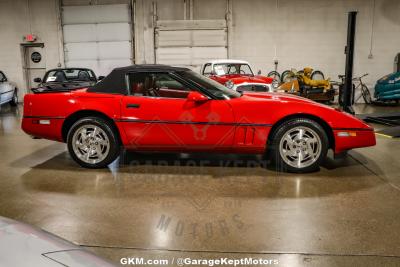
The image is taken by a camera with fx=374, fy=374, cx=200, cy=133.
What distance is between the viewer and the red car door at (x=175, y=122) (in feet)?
14.7

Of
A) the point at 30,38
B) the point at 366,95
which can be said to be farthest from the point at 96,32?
the point at 366,95

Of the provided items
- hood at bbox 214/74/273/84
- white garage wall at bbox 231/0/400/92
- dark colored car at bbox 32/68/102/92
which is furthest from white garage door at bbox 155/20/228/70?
hood at bbox 214/74/273/84

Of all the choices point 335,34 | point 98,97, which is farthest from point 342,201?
point 335,34

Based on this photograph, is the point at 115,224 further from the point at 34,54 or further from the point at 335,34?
the point at 34,54

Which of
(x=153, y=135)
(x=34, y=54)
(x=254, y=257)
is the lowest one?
(x=254, y=257)

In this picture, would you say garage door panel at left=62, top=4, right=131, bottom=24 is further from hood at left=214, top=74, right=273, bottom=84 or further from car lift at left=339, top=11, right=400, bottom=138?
car lift at left=339, top=11, right=400, bottom=138

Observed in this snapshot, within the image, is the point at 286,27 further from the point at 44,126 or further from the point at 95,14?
the point at 44,126

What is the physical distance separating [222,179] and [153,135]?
40.0 inches

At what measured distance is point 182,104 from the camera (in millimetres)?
4562

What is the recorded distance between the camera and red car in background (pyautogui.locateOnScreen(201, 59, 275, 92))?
29.5 feet

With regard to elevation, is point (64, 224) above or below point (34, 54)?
below

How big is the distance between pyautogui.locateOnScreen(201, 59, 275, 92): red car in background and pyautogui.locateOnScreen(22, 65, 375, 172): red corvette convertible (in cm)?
376

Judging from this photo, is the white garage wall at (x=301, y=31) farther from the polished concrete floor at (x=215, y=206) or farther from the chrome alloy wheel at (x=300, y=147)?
the chrome alloy wheel at (x=300, y=147)

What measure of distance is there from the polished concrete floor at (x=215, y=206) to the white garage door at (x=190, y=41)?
9.27 m
